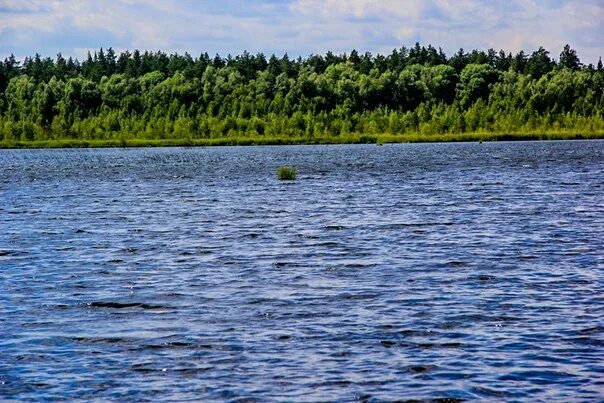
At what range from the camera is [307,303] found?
93.3ft

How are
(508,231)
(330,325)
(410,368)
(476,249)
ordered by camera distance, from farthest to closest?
(508,231) → (476,249) → (330,325) → (410,368)

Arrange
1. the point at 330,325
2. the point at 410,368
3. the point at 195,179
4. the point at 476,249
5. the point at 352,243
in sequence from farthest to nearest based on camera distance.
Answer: the point at 195,179
the point at 352,243
the point at 476,249
the point at 330,325
the point at 410,368

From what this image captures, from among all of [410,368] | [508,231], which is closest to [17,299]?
[410,368]

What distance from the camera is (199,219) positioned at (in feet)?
180

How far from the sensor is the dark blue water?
67.8 ft

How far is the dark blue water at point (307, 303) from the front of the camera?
20672 mm

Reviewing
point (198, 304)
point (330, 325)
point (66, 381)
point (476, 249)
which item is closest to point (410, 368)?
point (330, 325)

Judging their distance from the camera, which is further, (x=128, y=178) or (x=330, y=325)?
(x=128, y=178)

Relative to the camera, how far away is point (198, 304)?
2852 centimetres

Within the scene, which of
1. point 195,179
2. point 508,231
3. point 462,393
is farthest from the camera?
point 195,179

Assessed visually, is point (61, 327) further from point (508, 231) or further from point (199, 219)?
point (199, 219)

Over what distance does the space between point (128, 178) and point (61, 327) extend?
3191 inches

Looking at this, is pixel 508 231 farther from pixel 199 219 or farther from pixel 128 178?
pixel 128 178

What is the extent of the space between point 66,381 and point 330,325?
23.5 ft
